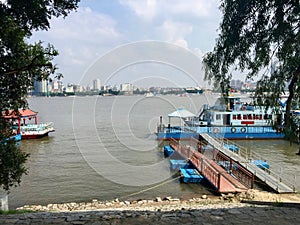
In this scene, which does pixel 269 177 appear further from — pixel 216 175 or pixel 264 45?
pixel 264 45

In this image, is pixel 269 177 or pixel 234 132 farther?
pixel 234 132

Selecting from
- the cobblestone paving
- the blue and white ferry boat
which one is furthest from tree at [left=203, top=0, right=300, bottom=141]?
the blue and white ferry boat

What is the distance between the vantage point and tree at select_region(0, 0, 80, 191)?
15.3ft

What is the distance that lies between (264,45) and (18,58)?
182 inches

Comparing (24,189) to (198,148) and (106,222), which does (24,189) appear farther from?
(198,148)

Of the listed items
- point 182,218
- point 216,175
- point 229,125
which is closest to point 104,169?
point 216,175

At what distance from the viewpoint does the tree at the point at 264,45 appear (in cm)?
454

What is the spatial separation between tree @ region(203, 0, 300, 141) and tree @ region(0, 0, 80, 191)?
10.1ft

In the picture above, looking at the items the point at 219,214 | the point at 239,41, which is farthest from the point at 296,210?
the point at 239,41

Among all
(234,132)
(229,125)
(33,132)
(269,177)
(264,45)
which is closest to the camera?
(264,45)

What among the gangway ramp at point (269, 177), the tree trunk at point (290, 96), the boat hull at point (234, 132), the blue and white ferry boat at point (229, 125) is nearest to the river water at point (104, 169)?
the gangway ramp at point (269, 177)

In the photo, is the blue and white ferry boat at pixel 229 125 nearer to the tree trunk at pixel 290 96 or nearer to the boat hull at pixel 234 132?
the boat hull at pixel 234 132

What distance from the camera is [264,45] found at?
481 centimetres

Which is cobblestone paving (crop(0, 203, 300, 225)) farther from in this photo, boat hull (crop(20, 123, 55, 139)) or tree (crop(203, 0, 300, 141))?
boat hull (crop(20, 123, 55, 139))
